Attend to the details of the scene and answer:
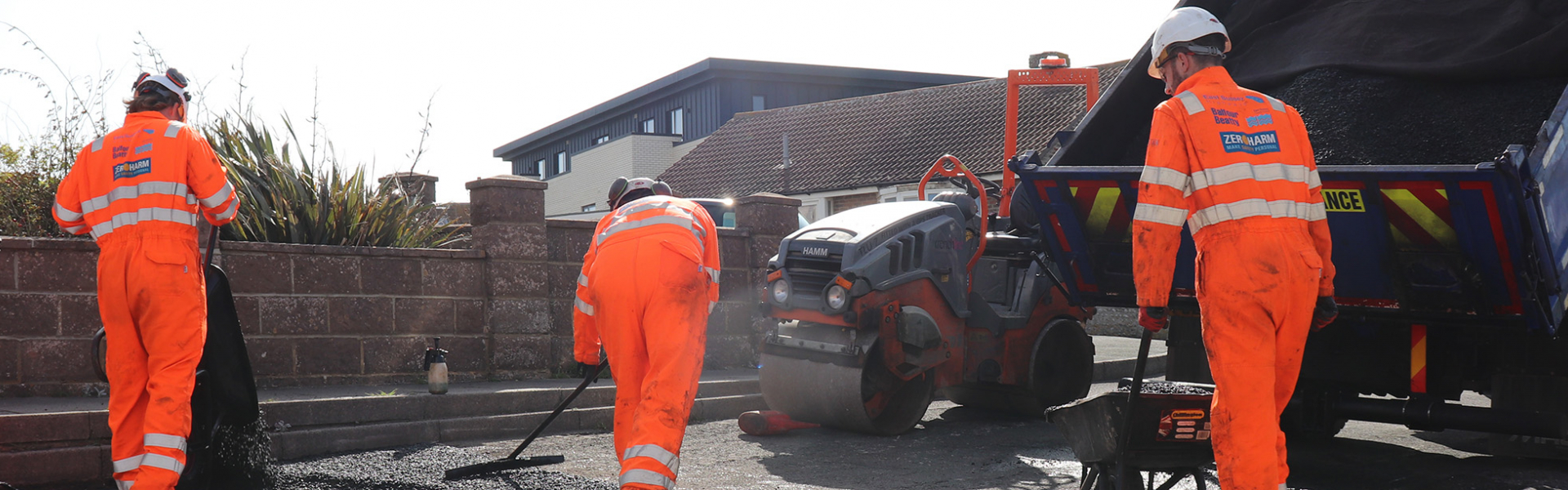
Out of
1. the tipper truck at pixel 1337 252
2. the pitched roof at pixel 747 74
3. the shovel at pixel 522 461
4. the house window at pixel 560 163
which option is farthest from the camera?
the house window at pixel 560 163

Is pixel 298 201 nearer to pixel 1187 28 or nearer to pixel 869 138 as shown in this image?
pixel 1187 28

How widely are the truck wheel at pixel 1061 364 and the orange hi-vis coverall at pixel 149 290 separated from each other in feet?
15.3

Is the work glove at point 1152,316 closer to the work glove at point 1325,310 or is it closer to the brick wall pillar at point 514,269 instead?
the work glove at point 1325,310

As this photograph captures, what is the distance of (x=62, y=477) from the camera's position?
200 inches

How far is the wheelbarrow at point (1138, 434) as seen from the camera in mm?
3621

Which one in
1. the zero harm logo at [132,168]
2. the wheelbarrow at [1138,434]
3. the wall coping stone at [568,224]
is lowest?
the wheelbarrow at [1138,434]

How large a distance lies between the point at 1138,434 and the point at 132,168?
3903 mm

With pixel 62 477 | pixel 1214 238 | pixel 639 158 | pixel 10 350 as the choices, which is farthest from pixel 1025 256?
pixel 639 158

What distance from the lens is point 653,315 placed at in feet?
13.8

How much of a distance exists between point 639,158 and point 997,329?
980 inches

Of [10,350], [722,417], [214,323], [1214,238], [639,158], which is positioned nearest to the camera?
[1214,238]

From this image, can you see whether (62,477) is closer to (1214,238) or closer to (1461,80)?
(1214,238)

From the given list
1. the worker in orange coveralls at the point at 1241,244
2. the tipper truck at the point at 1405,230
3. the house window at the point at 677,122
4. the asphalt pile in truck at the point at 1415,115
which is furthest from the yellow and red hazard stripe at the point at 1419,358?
the house window at the point at 677,122

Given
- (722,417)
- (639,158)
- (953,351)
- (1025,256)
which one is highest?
(639,158)
